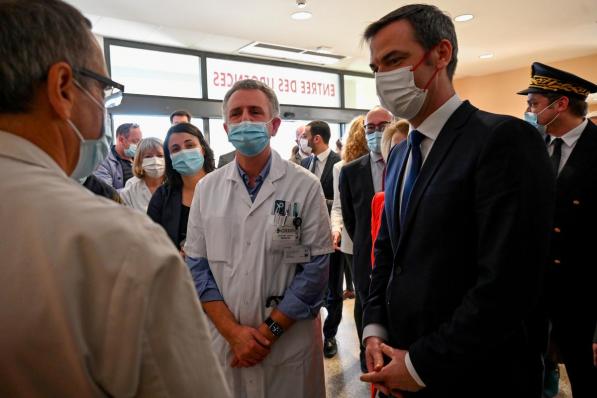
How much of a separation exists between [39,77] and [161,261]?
35 centimetres

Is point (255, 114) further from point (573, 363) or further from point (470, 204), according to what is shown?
point (573, 363)

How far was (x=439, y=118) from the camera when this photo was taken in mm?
1120

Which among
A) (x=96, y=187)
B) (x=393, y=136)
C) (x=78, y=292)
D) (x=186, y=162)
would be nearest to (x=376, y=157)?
(x=393, y=136)

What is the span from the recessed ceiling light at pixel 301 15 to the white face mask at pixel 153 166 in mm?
2883

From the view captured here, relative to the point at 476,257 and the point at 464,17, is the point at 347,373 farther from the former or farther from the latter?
the point at 464,17

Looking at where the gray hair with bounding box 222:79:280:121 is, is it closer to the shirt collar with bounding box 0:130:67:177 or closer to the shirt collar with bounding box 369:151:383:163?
the shirt collar with bounding box 369:151:383:163

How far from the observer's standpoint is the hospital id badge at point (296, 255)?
1531mm

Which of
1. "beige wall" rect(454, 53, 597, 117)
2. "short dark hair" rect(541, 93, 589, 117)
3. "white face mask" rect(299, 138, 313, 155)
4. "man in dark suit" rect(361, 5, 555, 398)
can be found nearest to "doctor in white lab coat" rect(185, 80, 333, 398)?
"man in dark suit" rect(361, 5, 555, 398)

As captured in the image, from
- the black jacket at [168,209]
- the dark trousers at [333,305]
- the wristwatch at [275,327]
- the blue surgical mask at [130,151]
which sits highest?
the blue surgical mask at [130,151]

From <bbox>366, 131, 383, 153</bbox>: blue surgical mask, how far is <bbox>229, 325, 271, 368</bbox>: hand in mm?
1520

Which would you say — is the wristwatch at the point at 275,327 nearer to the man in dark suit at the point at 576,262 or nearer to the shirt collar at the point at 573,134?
the man in dark suit at the point at 576,262

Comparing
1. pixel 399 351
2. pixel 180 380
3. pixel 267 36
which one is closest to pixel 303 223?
pixel 399 351

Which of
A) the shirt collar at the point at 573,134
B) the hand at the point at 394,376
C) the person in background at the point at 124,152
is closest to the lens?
the hand at the point at 394,376

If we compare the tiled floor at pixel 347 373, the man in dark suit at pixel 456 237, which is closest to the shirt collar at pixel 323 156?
the tiled floor at pixel 347 373
